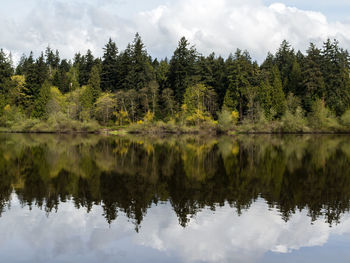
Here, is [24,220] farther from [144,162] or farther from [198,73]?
[198,73]

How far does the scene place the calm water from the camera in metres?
10.1

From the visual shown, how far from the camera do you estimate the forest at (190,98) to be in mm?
76688

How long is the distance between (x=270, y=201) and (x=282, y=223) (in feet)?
10.2

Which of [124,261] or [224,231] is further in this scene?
[224,231]

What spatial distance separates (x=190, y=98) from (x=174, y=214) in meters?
67.8

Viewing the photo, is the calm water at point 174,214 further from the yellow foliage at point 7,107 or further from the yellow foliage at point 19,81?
the yellow foliage at point 19,81

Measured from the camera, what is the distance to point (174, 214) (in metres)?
13.4

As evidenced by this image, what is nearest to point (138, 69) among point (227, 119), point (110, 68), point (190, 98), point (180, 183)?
point (110, 68)

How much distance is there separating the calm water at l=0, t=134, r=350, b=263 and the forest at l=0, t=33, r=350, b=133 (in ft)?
179

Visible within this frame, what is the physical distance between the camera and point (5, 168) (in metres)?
23.5

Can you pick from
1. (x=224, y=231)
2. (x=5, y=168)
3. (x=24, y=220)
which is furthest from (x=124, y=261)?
(x=5, y=168)

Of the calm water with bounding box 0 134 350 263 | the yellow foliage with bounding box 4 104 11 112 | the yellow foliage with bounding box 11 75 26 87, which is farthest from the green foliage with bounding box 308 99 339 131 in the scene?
the yellow foliage with bounding box 11 75 26 87

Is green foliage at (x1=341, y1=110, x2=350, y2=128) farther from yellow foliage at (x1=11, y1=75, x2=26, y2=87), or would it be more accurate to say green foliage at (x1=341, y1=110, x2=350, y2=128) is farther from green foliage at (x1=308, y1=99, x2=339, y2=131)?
yellow foliage at (x1=11, y1=75, x2=26, y2=87)

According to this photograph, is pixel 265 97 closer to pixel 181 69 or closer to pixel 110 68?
pixel 181 69
